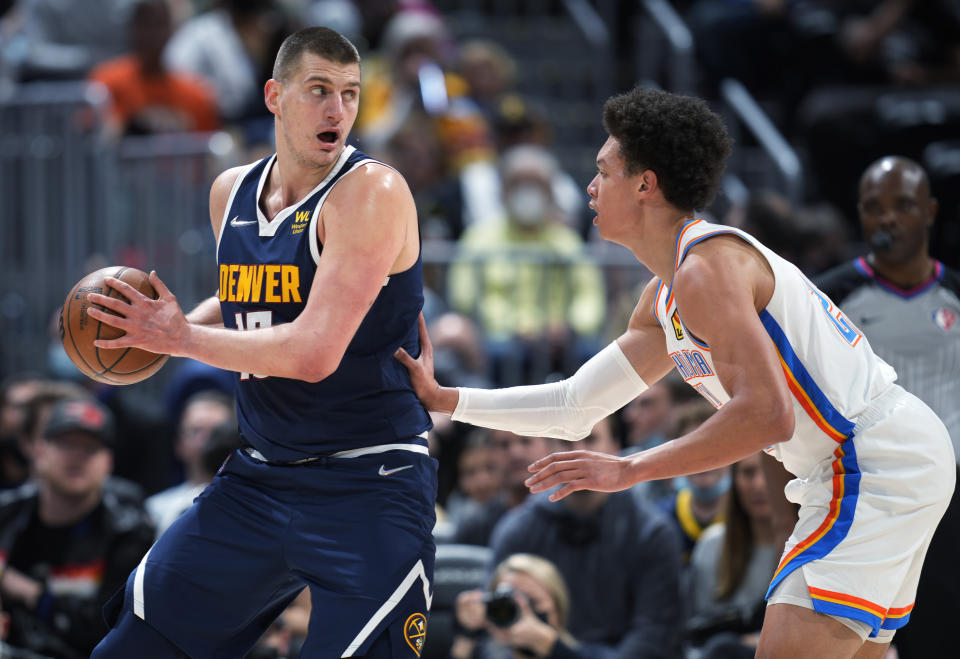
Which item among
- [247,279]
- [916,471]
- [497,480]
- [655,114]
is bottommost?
[497,480]

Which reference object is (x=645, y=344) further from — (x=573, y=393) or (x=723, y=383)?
(x=723, y=383)

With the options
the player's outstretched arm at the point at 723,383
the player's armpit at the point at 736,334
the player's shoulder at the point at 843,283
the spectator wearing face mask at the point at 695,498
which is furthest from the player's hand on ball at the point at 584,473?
the spectator wearing face mask at the point at 695,498

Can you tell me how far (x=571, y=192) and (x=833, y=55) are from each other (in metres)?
2.88

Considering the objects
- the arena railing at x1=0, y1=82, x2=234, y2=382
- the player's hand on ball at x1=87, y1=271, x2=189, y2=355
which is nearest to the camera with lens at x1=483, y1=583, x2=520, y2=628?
the player's hand on ball at x1=87, y1=271, x2=189, y2=355

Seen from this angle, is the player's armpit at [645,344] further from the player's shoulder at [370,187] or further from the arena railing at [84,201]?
the arena railing at [84,201]

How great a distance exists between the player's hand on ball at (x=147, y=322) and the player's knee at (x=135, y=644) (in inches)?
35.3

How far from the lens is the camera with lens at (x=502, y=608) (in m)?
5.62

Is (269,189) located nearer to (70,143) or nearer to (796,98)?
(70,143)

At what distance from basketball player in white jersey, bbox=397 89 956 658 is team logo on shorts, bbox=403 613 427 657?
550 millimetres

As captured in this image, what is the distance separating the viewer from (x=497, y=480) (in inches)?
304

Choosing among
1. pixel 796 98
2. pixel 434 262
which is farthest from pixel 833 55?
pixel 434 262

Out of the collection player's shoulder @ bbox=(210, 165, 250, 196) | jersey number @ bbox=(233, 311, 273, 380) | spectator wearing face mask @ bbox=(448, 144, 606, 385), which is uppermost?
player's shoulder @ bbox=(210, 165, 250, 196)

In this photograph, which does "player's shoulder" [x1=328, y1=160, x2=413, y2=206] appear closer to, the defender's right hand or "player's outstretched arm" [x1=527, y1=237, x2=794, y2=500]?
the defender's right hand

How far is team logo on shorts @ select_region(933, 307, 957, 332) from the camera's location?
198 inches
